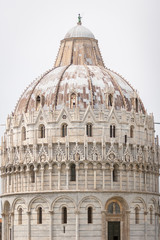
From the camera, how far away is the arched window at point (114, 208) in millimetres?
91000

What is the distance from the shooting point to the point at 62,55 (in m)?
99.2

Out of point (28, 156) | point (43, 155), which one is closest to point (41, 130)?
point (43, 155)

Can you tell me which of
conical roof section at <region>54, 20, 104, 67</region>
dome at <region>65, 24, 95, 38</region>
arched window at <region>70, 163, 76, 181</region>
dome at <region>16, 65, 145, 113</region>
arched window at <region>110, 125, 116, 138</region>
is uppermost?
dome at <region>65, 24, 95, 38</region>

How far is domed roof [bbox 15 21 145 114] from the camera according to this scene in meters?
93.0

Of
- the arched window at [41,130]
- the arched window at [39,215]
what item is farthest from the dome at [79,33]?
the arched window at [39,215]

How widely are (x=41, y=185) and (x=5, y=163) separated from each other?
6.60 m

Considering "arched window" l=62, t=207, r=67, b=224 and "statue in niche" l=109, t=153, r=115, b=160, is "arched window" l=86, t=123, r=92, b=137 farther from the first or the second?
"arched window" l=62, t=207, r=67, b=224

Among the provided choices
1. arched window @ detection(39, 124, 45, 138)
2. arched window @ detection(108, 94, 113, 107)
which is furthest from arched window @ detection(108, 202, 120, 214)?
arched window @ detection(108, 94, 113, 107)

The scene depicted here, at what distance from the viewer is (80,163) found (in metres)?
89.9

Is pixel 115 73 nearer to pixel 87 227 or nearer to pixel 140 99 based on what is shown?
pixel 140 99

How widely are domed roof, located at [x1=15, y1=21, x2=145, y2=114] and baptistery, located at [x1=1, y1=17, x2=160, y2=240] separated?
126 mm

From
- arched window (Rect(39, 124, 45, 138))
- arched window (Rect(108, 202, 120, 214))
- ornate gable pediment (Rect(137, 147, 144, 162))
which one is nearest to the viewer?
arched window (Rect(108, 202, 120, 214))

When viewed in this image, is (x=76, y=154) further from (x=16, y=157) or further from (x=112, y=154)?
(x=16, y=157)

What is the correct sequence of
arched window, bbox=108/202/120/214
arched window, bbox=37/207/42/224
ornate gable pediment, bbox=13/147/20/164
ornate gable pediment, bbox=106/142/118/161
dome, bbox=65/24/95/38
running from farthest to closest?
dome, bbox=65/24/95/38, ornate gable pediment, bbox=13/147/20/164, arched window, bbox=108/202/120/214, ornate gable pediment, bbox=106/142/118/161, arched window, bbox=37/207/42/224
